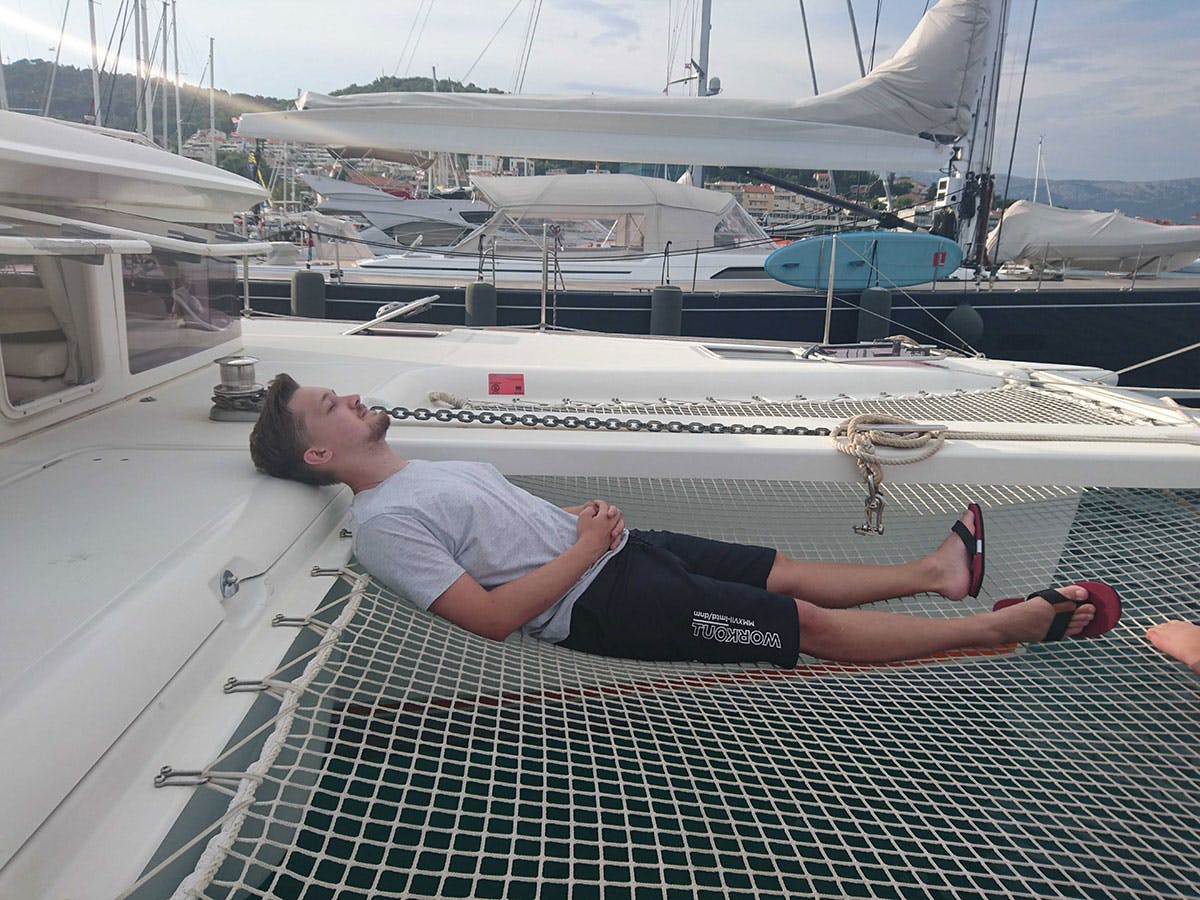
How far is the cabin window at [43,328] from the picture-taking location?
5.79 feet

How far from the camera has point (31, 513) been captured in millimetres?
1455

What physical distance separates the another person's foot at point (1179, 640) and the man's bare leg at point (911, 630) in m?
0.24

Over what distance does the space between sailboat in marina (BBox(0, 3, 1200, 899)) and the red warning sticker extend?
0.05 ft

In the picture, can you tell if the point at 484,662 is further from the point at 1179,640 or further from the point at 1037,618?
the point at 1179,640

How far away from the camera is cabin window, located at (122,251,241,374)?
7.55 ft

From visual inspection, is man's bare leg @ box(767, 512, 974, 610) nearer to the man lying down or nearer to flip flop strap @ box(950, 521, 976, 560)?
flip flop strap @ box(950, 521, 976, 560)

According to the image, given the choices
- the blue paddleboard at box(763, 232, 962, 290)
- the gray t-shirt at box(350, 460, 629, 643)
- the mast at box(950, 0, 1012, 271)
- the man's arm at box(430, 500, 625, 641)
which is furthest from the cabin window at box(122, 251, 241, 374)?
the mast at box(950, 0, 1012, 271)

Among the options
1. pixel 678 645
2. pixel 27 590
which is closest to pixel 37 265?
pixel 27 590

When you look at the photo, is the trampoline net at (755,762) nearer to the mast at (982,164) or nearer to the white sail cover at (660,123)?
the white sail cover at (660,123)

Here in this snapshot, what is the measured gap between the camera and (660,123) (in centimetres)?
826

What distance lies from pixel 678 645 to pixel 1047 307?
27.9ft

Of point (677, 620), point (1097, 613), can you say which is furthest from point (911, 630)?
point (677, 620)

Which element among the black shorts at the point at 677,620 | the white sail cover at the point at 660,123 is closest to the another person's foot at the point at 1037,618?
the black shorts at the point at 677,620

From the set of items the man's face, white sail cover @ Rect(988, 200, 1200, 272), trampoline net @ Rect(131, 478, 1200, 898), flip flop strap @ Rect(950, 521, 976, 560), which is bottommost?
trampoline net @ Rect(131, 478, 1200, 898)
